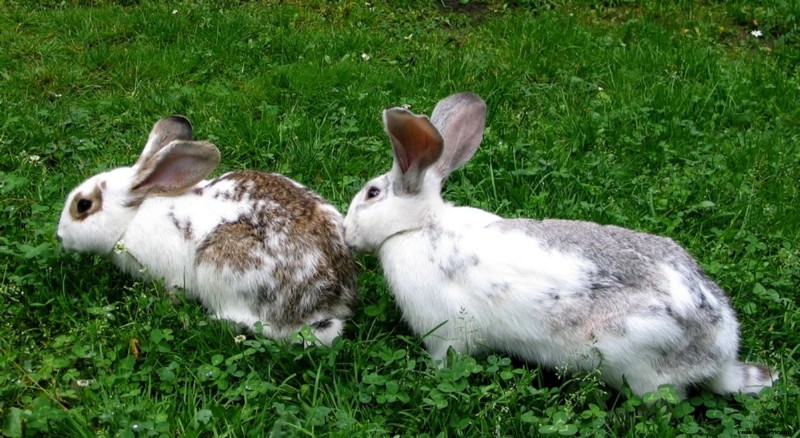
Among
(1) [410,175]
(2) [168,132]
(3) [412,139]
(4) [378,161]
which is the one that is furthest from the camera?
(4) [378,161]

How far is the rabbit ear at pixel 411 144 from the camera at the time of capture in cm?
410

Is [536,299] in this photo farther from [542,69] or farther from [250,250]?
[542,69]

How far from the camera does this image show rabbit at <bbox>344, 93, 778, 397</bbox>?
381 cm

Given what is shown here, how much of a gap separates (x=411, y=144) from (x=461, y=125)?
521 millimetres

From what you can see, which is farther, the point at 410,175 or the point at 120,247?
the point at 120,247

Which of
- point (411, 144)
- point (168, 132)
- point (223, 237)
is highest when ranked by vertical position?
point (411, 144)

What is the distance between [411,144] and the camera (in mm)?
4246

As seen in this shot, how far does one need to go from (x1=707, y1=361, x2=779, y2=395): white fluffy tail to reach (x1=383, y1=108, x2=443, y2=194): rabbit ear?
1.52 m

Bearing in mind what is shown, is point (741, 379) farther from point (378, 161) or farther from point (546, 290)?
point (378, 161)

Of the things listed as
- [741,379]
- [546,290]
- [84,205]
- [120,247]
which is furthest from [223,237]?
[741,379]

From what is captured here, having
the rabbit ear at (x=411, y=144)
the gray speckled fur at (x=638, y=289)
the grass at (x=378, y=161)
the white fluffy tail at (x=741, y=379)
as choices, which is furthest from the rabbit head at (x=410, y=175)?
the white fluffy tail at (x=741, y=379)

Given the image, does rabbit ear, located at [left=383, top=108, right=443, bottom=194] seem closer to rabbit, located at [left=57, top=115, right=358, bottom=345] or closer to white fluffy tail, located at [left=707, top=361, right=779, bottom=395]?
rabbit, located at [left=57, top=115, right=358, bottom=345]

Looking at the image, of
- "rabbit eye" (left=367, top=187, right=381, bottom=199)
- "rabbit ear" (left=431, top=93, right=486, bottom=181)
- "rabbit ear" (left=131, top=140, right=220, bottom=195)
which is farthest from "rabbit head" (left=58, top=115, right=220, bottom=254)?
"rabbit ear" (left=431, top=93, right=486, bottom=181)

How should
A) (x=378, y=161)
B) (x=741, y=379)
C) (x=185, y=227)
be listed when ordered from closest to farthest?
(x=741, y=379) → (x=185, y=227) → (x=378, y=161)
